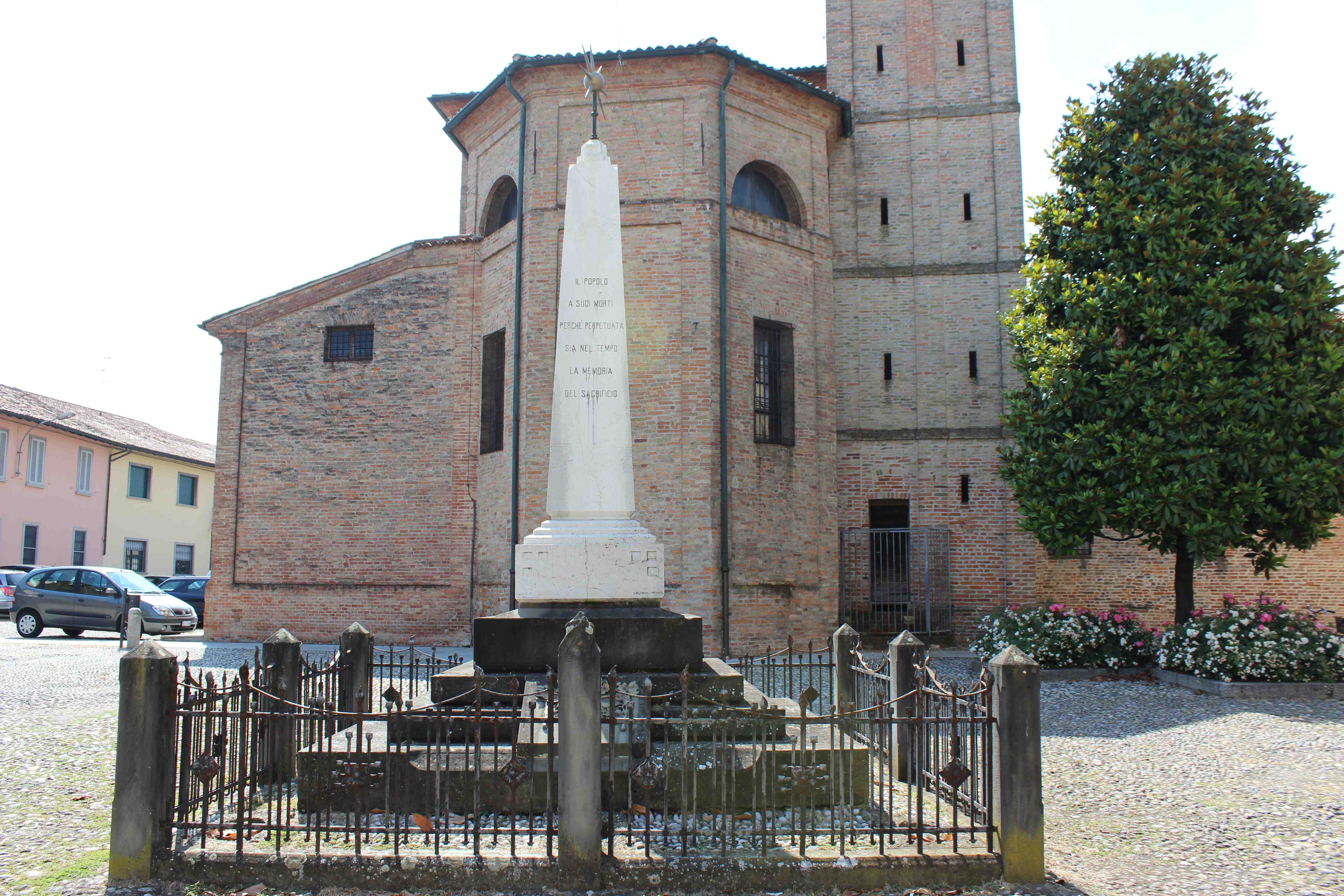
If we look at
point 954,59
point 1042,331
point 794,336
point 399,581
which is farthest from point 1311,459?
point 399,581

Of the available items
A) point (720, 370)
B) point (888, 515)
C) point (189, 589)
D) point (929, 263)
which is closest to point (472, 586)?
point (720, 370)

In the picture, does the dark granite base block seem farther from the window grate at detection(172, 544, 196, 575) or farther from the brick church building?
the window grate at detection(172, 544, 196, 575)

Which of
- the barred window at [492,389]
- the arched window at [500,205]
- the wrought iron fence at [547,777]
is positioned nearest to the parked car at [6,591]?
the barred window at [492,389]

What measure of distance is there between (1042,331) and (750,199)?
529cm

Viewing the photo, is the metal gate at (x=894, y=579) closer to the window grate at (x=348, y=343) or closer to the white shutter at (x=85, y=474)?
the window grate at (x=348, y=343)

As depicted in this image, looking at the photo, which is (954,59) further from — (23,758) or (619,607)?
(23,758)

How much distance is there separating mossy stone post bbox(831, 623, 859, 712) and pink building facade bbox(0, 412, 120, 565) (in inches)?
1224

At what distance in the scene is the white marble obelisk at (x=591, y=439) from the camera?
24.0ft

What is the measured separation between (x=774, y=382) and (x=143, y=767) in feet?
39.7

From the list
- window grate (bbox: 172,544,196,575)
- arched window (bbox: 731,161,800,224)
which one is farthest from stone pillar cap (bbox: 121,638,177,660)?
window grate (bbox: 172,544,196,575)

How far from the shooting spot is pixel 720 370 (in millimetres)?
14742

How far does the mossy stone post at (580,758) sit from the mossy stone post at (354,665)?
3194 millimetres

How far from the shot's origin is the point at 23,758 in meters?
7.61

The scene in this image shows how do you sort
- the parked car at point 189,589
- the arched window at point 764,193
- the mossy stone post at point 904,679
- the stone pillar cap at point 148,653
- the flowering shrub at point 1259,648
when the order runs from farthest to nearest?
1. the parked car at point 189,589
2. the arched window at point 764,193
3. the flowering shrub at point 1259,648
4. the mossy stone post at point 904,679
5. the stone pillar cap at point 148,653
